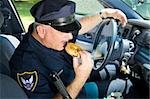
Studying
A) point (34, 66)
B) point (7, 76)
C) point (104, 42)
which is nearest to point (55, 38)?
point (34, 66)

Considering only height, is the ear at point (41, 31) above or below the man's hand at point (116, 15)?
above

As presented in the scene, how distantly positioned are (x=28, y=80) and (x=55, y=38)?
281 millimetres

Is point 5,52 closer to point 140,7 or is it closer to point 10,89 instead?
point 10,89

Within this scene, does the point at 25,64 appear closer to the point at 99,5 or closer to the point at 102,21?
the point at 102,21

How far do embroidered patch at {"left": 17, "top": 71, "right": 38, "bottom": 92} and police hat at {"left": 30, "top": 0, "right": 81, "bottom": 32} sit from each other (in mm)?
302

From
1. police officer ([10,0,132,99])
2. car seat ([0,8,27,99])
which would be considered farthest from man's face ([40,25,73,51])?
car seat ([0,8,27,99])

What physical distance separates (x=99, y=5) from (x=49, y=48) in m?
1.16

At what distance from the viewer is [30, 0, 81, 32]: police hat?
225 centimetres

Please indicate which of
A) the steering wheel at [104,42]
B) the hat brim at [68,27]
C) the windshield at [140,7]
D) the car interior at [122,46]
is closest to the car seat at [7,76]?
the car interior at [122,46]

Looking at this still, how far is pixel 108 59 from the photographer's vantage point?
8.87ft

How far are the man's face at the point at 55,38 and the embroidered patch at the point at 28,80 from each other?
0.19m

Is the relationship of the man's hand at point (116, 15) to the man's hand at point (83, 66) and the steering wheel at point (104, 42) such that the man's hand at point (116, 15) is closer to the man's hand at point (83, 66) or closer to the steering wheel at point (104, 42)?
the steering wheel at point (104, 42)

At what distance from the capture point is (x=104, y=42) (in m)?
2.71

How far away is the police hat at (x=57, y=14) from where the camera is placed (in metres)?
2.25
